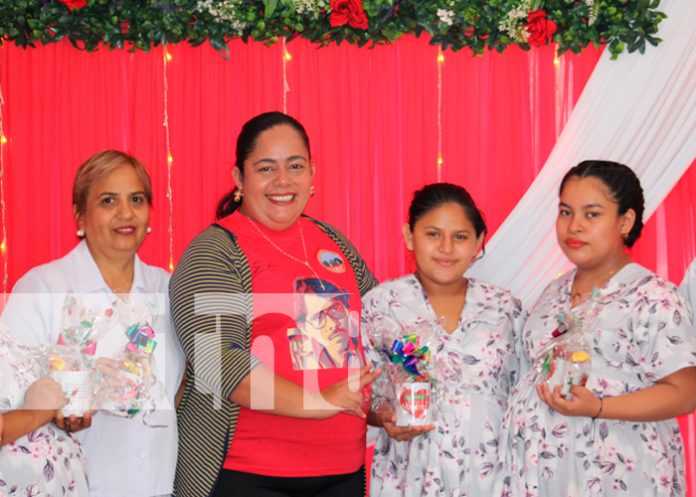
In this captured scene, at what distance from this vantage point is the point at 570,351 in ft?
8.01

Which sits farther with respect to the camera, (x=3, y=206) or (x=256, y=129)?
(x=3, y=206)

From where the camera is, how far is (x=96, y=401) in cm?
240

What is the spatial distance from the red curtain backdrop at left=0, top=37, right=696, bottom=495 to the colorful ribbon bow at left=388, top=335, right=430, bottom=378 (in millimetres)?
1741

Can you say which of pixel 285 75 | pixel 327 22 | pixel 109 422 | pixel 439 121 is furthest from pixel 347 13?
pixel 109 422

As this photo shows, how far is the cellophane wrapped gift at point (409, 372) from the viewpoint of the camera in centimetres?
249

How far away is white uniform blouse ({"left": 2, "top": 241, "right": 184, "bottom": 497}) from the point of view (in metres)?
2.48

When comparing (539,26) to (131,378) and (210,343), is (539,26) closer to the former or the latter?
(210,343)

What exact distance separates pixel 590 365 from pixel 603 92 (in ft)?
6.19

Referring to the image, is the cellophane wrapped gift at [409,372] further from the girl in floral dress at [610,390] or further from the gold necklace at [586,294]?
the gold necklace at [586,294]

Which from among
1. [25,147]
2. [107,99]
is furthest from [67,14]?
[25,147]

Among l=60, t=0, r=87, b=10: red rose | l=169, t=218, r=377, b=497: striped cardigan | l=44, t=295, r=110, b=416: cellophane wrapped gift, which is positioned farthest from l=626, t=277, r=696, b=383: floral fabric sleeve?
l=60, t=0, r=87, b=10: red rose

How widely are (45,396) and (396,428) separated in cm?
104

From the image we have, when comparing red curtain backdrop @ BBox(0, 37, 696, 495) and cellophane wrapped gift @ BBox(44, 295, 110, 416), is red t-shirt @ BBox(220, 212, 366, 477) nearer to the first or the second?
cellophane wrapped gift @ BBox(44, 295, 110, 416)

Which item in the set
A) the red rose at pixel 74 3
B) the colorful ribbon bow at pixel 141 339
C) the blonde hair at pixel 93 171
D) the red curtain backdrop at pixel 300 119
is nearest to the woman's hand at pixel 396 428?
the colorful ribbon bow at pixel 141 339
